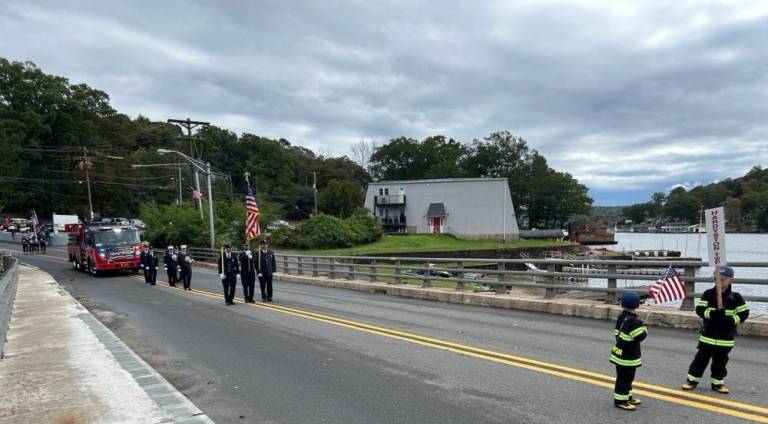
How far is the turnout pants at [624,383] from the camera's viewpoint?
5053 mm

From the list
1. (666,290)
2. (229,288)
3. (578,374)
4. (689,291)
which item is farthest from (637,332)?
(229,288)

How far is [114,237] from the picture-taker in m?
27.2

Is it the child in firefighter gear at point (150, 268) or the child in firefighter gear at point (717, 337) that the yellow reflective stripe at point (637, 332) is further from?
the child in firefighter gear at point (150, 268)

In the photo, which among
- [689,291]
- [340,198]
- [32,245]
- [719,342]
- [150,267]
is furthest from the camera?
[340,198]

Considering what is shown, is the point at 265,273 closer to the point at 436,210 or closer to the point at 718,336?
the point at 718,336

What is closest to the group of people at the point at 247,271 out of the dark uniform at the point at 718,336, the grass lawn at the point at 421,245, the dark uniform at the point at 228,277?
the dark uniform at the point at 228,277

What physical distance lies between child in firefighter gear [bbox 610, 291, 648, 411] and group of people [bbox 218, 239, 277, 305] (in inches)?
450

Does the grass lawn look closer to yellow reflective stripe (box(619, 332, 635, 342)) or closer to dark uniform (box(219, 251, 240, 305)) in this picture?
dark uniform (box(219, 251, 240, 305))

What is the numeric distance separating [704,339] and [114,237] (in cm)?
2785

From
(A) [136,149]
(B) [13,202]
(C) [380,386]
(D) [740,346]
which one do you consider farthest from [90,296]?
(A) [136,149]

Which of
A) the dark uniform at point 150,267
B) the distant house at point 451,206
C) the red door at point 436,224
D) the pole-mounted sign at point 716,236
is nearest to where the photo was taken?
the pole-mounted sign at point 716,236

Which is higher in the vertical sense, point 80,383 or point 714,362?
point 714,362

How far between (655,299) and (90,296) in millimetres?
17807

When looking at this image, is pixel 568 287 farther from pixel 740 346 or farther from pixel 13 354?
pixel 13 354
